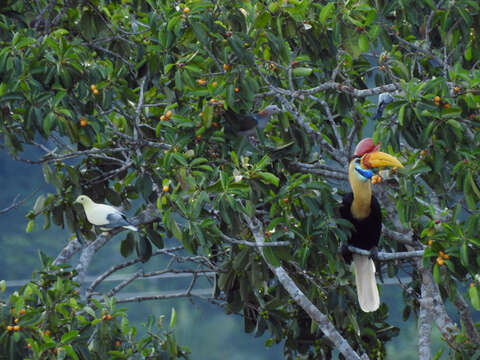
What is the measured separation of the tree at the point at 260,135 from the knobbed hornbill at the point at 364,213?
0.24 ft

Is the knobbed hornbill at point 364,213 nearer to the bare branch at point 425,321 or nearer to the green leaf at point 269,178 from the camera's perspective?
the bare branch at point 425,321

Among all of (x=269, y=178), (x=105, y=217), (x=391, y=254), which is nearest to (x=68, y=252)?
(x=105, y=217)

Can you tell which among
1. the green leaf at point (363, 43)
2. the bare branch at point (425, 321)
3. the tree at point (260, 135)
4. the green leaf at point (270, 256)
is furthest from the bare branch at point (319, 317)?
the green leaf at point (363, 43)

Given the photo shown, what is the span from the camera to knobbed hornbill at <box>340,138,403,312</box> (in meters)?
3.41

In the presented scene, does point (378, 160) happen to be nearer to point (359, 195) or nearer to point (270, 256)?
point (359, 195)

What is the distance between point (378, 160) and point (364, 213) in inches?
A: 16.8

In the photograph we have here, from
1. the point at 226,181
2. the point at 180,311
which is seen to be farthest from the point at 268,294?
the point at 180,311

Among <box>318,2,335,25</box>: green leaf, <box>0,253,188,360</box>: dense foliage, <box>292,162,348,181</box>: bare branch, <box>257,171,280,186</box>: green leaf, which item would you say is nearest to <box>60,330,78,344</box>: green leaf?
<box>0,253,188,360</box>: dense foliage

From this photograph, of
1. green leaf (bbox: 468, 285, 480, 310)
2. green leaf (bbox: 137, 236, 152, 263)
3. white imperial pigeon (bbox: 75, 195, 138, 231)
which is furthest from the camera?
green leaf (bbox: 137, 236, 152, 263)

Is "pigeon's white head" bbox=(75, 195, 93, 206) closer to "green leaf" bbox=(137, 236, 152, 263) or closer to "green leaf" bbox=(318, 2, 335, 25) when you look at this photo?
"green leaf" bbox=(137, 236, 152, 263)

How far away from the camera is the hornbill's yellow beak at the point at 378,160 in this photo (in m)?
3.26

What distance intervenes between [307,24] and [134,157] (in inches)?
40.5

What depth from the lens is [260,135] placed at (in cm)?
351

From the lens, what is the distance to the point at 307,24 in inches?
143
